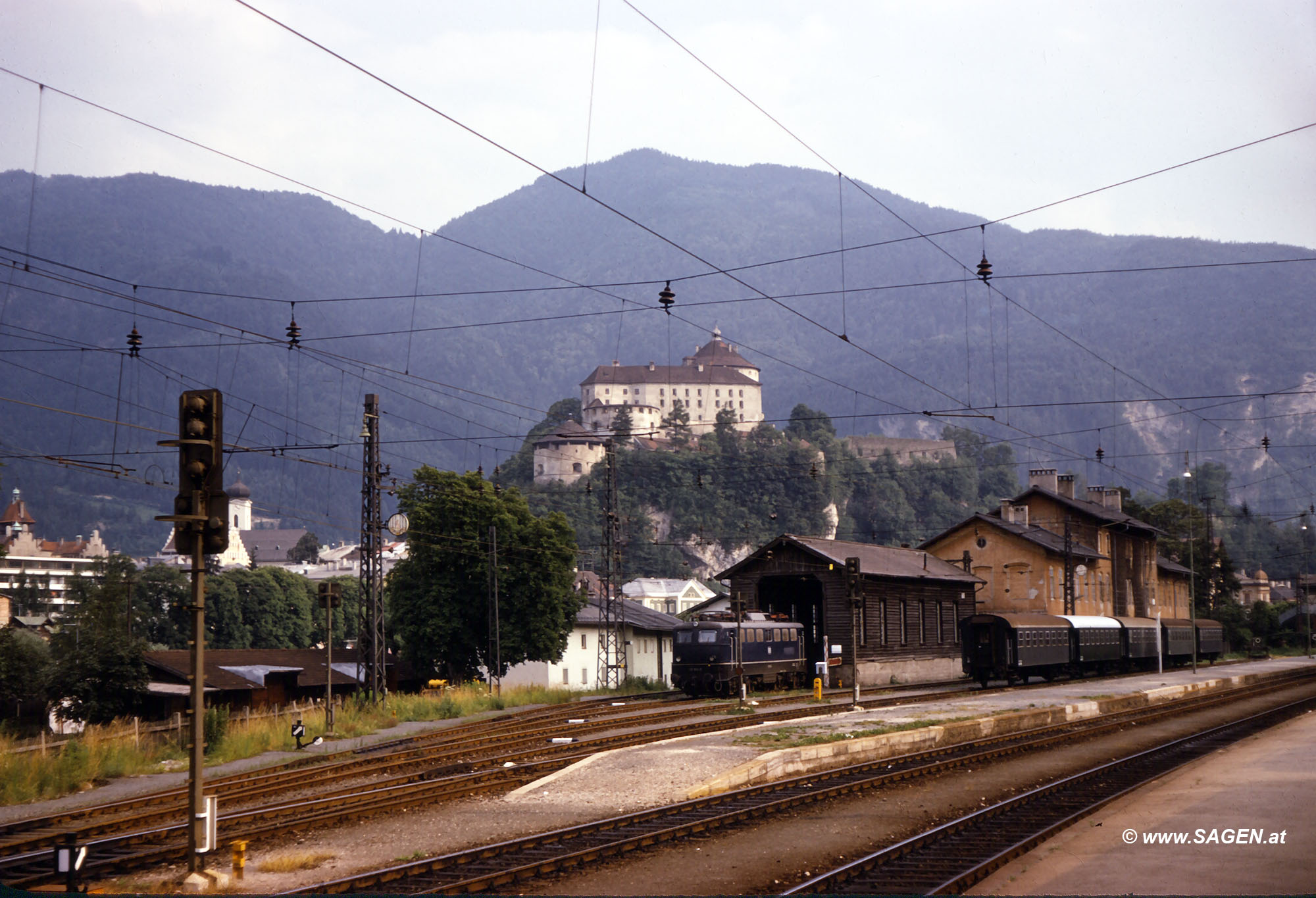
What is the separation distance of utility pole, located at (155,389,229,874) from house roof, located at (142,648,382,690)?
114 feet

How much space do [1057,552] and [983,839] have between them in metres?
54.5

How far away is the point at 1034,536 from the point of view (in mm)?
67562

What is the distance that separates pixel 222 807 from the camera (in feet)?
58.4

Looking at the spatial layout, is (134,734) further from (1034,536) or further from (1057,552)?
(1034,536)

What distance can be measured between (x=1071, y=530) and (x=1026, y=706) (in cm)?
4391

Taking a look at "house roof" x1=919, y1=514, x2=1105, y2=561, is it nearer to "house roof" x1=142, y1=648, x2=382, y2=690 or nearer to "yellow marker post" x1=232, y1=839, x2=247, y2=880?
"house roof" x1=142, y1=648, x2=382, y2=690

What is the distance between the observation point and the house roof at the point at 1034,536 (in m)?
66.4

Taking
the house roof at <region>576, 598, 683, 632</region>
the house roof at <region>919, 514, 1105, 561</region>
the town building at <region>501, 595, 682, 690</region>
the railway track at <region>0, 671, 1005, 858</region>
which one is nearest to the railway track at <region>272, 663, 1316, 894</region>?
the railway track at <region>0, 671, 1005, 858</region>

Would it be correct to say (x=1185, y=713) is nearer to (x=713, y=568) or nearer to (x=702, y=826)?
(x=702, y=826)

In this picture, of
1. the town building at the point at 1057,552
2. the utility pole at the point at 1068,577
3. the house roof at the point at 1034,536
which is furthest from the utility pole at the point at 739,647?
the house roof at the point at 1034,536

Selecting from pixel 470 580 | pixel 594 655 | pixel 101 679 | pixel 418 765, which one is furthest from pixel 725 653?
pixel 594 655

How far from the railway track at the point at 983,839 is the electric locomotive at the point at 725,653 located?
72.3 ft

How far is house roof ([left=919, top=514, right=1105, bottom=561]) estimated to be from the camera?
66.4 meters

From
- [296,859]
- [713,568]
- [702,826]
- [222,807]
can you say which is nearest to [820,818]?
[702,826]
